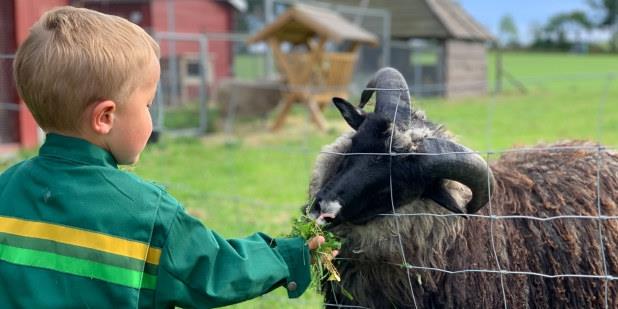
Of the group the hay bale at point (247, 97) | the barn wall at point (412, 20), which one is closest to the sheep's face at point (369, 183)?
the hay bale at point (247, 97)

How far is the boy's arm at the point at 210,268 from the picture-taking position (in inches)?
80.3

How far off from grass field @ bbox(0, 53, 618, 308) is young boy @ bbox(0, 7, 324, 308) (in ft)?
2.70

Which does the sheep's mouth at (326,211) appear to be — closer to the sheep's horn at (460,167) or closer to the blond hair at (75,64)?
the sheep's horn at (460,167)

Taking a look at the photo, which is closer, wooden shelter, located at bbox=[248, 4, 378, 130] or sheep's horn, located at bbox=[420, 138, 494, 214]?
sheep's horn, located at bbox=[420, 138, 494, 214]

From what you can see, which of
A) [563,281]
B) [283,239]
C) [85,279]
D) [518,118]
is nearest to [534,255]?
[563,281]

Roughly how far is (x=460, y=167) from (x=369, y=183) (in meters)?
0.45

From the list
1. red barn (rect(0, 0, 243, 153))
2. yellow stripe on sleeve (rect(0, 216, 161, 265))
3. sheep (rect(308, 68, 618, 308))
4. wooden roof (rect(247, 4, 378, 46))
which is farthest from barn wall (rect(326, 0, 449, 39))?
yellow stripe on sleeve (rect(0, 216, 161, 265))

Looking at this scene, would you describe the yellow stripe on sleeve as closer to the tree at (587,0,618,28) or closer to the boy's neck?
the boy's neck

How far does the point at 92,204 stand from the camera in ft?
6.62

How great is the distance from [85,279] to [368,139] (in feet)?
5.90

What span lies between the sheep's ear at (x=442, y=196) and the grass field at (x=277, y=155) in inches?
29.9

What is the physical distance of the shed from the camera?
1043 inches

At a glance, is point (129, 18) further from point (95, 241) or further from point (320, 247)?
point (95, 241)

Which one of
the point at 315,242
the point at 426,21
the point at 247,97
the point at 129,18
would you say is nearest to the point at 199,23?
the point at 129,18
